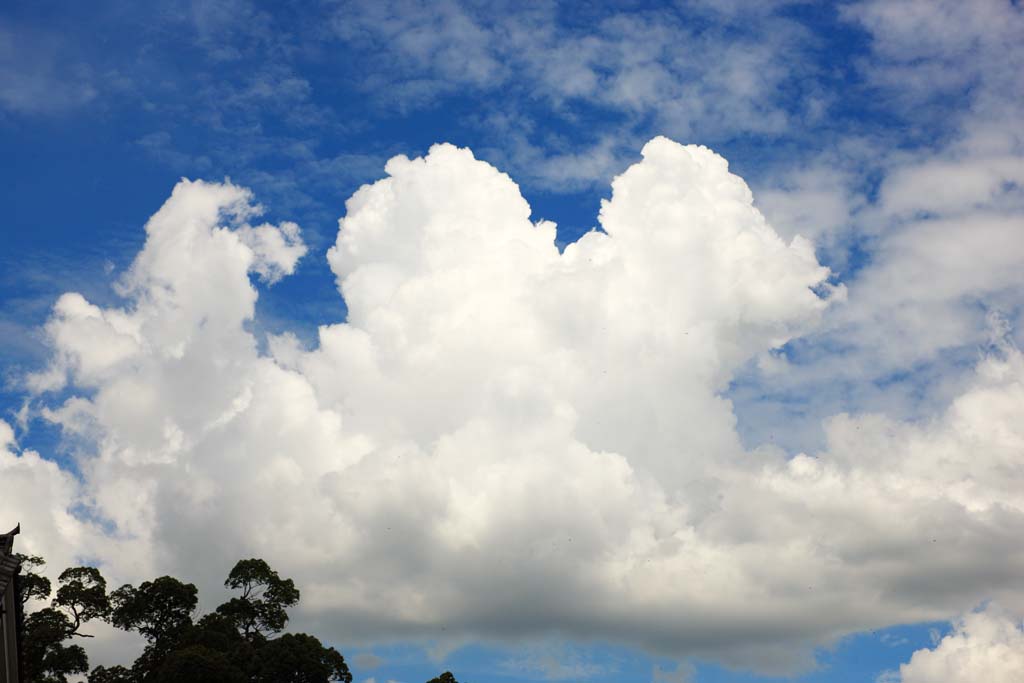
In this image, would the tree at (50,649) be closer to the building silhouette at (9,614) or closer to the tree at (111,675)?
the tree at (111,675)

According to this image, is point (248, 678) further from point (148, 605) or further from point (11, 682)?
point (11, 682)

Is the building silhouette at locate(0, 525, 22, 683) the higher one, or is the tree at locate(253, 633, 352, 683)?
the tree at locate(253, 633, 352, 683)

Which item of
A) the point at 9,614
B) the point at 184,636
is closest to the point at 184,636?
the point at 184,636

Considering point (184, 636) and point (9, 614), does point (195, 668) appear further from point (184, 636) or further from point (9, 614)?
point (9, 614)

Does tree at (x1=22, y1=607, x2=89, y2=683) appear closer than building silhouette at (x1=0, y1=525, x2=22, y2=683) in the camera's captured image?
No

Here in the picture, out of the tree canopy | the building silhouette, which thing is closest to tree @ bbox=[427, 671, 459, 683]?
the tree canopy

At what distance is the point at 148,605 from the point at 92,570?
17.7ft

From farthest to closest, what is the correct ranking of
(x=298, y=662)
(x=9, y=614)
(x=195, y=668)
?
(x=298, y=662) < (x=195, y=668) < (x=9, y=614)

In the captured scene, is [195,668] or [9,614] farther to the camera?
[195,668]

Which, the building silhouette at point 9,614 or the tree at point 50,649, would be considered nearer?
the building silhouette at point 9,614

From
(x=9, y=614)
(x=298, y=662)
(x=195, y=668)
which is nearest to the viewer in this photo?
(x=9, y=614)

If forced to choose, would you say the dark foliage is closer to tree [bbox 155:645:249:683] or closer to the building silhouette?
tree [bbox 155:645:249:683]

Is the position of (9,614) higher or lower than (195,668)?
lower

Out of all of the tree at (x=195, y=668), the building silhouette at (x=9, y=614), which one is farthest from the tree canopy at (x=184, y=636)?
the building silhouette at (x=9, y=614)
